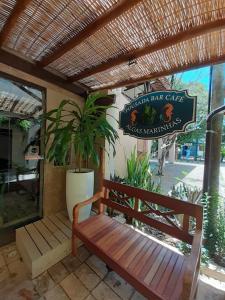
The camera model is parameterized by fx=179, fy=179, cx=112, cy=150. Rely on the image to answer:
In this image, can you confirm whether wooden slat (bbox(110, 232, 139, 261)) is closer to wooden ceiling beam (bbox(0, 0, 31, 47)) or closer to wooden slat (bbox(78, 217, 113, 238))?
wooden slat (bbox(78, 217, 113, 238))

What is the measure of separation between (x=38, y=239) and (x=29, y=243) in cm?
11

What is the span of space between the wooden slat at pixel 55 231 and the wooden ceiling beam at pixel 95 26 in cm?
212

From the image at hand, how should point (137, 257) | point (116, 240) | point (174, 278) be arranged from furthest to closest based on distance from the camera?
point (116, 240) → point (137, 257) → point (174, 278)

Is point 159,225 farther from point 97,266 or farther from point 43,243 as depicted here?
point 43,243

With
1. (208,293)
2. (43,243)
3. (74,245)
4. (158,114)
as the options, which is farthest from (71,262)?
(158,114)

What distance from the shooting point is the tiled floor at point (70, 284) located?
1.57m

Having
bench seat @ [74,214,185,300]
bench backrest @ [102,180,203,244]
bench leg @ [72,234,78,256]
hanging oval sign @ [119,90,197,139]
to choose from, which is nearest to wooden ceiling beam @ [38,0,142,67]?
hanging oval sign @ [119,90,197,139]

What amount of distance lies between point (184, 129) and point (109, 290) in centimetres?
164

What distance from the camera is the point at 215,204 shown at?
2100 mm

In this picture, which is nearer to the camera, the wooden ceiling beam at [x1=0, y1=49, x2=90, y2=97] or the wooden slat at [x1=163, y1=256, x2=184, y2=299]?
the wooden slat at [x1=163, y1=256, x2=184, y2=299]

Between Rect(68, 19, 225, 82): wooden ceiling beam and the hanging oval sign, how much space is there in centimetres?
41

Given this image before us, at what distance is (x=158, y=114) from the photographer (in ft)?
6.14

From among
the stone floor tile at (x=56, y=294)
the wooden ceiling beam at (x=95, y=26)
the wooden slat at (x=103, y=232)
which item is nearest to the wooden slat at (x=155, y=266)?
the wooden slat at (x=103, y=232)

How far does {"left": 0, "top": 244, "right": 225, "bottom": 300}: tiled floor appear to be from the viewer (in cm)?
157
